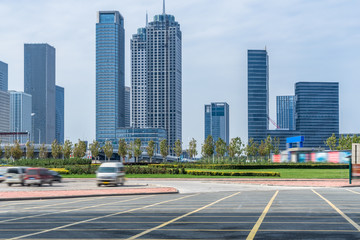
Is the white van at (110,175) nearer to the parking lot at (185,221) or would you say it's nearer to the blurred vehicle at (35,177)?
the blurred vehicle at (35,177)

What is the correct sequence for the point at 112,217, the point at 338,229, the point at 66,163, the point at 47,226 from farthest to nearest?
the point at 66,163, the point at 112,217, the point at 47,226, the point at 338,229

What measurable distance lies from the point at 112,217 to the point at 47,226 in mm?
2925

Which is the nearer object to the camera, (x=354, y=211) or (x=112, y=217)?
(x=112, y=217)

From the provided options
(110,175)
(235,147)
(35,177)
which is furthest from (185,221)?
(235,147)

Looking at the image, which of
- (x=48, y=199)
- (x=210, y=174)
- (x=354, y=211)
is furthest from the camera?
(x=210, y=174)

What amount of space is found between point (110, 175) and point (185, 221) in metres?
24.7

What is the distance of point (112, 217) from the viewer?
17.9 meters

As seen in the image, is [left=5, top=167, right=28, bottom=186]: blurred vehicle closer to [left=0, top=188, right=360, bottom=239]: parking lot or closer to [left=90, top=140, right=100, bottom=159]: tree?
[left=0, top=188, right=360, bottom=239]: parking lot

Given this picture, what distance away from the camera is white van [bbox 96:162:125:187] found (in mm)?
40406

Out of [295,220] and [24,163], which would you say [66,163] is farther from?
[295,220]

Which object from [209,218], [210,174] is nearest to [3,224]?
[209,218]

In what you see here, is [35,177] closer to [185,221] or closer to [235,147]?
[185,221]

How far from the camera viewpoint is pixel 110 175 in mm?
40594

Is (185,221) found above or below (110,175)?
above
